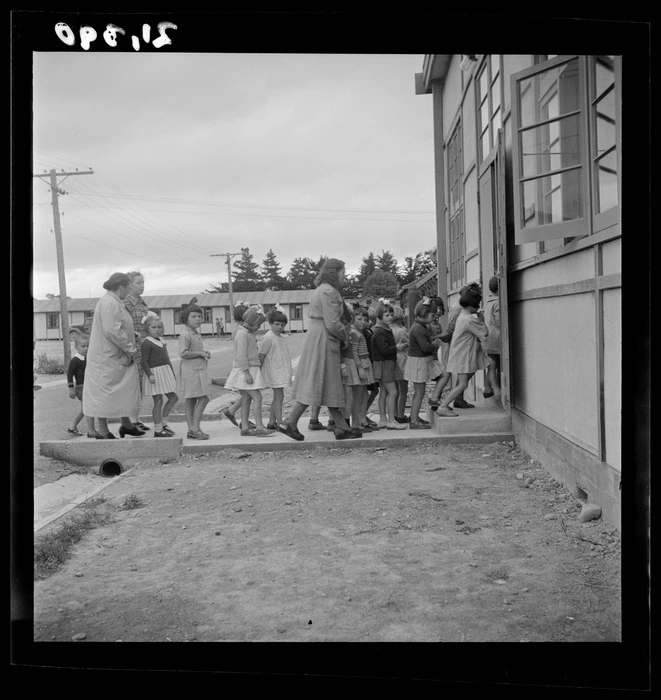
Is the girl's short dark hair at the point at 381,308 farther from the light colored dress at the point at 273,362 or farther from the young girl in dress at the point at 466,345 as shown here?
the light colored dress at the point at 273,362

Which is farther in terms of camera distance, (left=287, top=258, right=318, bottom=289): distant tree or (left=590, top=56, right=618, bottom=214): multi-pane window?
(left=287, top=258, right=318, bottom=289): distant tree

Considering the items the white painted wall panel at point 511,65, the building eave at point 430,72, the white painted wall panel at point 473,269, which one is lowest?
the white painted wall panel at point 473,269

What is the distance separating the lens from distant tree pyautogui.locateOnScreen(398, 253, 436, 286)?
18947 millimetres

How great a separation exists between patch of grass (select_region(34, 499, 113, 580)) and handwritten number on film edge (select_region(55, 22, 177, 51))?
2571 millimetres

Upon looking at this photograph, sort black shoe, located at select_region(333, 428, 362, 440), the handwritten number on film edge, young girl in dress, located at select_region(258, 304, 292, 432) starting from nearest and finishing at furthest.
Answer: the handwritten number on film edge < black shoe, located at select_region(333, 428, 362, 440) < young girl in dress, located at select_region(258, 304, 292, 432)

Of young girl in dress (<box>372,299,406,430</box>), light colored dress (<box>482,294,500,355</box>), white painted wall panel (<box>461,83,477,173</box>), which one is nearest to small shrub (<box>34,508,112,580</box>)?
young girl in dress (<box>372,299,406,430</box>)

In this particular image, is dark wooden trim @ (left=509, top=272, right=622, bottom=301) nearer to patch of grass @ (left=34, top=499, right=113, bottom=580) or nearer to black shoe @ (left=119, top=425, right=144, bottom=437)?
patch of grass @ (left=34, top=499, right=113, bottom=580)

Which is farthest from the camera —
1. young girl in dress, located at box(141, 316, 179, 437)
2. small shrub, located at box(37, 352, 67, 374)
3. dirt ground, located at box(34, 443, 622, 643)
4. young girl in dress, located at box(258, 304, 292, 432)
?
small shrub, located at box(37, 352, 67, 374)

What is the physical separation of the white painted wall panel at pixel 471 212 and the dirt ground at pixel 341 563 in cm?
430

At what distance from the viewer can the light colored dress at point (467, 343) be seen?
6613 mm

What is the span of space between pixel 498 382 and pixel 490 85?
10.5ft

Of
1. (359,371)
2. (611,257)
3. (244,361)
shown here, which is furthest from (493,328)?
(611,257)

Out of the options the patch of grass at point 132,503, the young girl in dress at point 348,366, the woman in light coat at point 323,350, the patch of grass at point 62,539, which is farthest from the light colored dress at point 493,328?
the patch of grass at point 62,539
